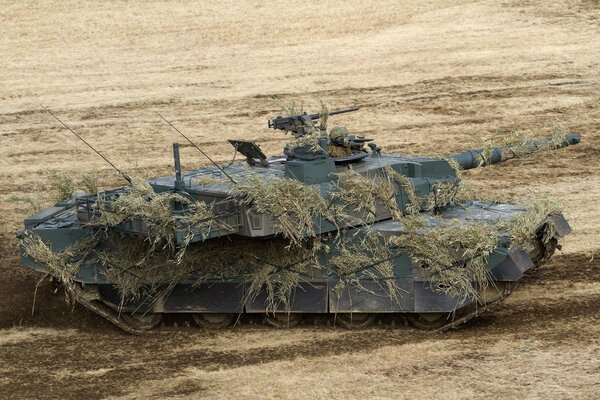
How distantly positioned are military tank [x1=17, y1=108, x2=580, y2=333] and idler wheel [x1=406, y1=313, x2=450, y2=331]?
14 millimetres

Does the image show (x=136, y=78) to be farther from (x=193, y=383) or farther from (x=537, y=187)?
(x=193, y=383)

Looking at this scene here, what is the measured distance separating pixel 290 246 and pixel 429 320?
2180mm

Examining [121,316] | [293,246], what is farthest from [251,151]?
[121,316]

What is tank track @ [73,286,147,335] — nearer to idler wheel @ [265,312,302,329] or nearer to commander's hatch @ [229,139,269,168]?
Result: idler wheel @ [265,312,302,329]

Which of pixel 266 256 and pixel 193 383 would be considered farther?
pixel 266 256

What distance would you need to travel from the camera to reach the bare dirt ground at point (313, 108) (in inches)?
639

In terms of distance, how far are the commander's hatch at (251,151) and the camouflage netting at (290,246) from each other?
1358 millimetres

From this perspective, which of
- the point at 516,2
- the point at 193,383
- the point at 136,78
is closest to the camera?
the point at 193,383

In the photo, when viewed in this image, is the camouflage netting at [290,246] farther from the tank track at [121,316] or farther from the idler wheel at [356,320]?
the idler wheel at [356,320]

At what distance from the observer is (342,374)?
16.1m

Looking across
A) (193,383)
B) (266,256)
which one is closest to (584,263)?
(266,256)

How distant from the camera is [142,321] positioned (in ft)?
59.5

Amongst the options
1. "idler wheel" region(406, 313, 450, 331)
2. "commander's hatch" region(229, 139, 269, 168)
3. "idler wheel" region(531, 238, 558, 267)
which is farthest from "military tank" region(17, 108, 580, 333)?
"idler wheel" region(531, 238, 558, 267)

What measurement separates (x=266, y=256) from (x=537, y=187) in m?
9.14
